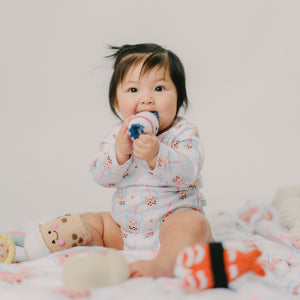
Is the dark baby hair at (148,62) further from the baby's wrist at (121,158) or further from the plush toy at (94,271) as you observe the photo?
the plush toy at (94,271)

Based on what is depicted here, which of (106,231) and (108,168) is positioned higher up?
(108,168)

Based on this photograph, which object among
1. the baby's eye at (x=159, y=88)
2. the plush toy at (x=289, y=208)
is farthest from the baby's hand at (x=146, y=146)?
the plush toy at (x=289, y=208)

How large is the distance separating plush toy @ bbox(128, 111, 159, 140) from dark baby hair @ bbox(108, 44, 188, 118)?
5.9 inches

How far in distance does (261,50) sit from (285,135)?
50cm

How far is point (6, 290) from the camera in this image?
Answer: 0.79 meters

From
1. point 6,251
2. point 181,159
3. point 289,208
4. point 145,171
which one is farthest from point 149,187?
point 289,208

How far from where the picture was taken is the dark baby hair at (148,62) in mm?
1309

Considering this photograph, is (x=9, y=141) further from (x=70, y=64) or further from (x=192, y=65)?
(x=192, y=65)

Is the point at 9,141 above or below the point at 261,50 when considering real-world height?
below

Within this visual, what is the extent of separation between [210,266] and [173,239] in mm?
176

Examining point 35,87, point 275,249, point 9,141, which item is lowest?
point 275,249

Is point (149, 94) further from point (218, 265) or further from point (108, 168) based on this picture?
point (218, 265)

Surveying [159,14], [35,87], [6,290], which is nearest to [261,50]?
[159,14]

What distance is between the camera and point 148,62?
50.9 inches
